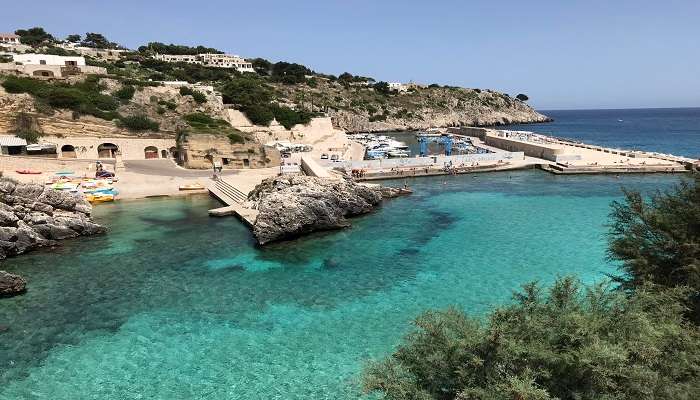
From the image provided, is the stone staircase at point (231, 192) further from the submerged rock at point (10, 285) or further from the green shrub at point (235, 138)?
the submerged rock at point (10, 285)

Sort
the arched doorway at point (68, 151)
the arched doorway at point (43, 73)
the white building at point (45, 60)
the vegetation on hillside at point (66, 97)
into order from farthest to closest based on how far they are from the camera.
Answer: the white building at point (45, 60) < the arched doorway at point (43, 73) < the vegetation on hillside at point (66, 97) < the arched doorway at point (68, 151)

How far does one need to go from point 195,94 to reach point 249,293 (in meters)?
50.1

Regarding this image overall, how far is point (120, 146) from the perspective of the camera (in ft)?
154

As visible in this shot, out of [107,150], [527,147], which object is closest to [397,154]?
[527,147]

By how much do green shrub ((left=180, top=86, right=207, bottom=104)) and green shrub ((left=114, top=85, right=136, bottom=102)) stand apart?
20.7 ft

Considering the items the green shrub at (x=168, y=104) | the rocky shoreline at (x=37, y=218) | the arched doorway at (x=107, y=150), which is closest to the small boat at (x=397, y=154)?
the green shrub at (x=168, y=104)

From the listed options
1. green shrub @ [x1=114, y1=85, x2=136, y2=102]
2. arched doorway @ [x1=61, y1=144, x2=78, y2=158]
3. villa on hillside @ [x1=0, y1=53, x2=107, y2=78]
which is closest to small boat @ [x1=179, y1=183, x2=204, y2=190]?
arched doorway @ [x1=61, y1=144, x2=78, y2=158]

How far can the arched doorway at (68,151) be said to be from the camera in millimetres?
44781

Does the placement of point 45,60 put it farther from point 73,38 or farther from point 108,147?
point 73,38

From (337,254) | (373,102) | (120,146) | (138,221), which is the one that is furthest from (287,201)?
(373,102)

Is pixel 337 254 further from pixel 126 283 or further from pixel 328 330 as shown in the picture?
pixel 126 283

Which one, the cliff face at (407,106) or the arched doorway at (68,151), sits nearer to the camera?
the arched doorway at (68,151)

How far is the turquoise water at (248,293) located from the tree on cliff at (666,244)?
5.56m

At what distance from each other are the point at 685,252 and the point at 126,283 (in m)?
20.3
